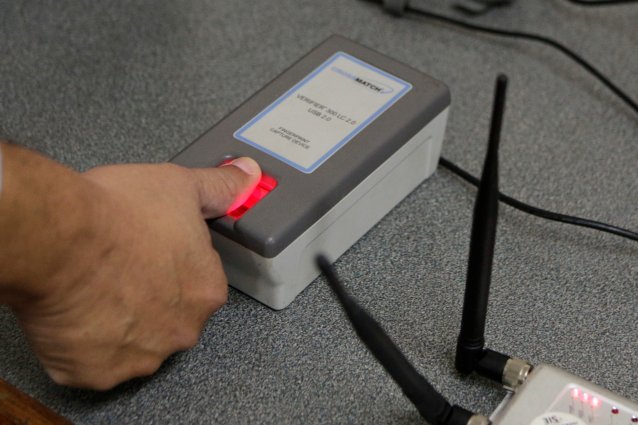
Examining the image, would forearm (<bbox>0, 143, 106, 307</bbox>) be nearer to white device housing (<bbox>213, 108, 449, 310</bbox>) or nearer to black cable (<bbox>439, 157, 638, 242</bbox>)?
white device housing (<bbox>213, 108, 449, 310</bbox>)

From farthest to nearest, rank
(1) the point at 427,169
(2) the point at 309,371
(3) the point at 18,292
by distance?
(1) the point at 427,169 → (2) the point at 309,371 → (3) the point at 18,292

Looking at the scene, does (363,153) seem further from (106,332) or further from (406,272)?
(106,332)

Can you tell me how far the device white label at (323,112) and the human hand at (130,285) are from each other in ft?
0.27

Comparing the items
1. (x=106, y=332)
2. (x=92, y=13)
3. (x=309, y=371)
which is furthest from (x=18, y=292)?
(x=92, y=13)

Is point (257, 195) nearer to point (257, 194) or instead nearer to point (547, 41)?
point (257, 194)

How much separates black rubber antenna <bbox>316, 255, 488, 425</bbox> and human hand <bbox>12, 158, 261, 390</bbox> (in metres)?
0.09

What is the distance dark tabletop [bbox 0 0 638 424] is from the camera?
0.55 meters

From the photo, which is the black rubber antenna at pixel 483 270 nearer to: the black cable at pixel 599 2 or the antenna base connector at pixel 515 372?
the antenna base connector at pixel 515 372

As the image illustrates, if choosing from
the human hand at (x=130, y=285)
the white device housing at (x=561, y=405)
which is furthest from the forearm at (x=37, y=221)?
the white device housing at (x=561, y=405)

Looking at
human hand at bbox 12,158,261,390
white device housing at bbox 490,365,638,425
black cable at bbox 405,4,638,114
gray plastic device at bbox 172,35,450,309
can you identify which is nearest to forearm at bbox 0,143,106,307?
human hand at bbox 12,158,261,390

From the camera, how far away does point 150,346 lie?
51 cm

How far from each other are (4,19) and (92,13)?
0.08 meters

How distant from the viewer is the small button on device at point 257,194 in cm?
56

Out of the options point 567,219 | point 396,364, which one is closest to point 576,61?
point 567,219
